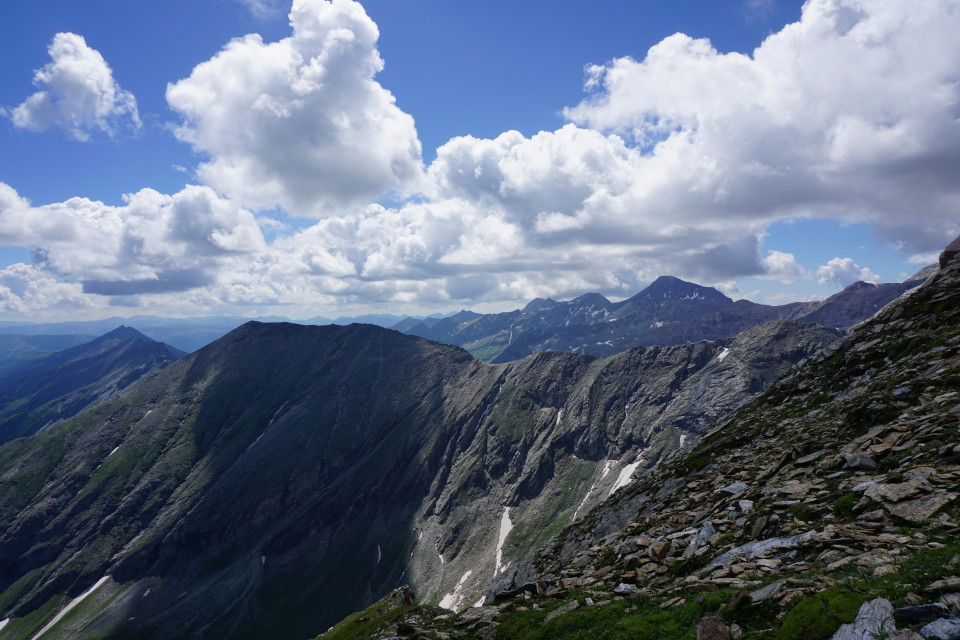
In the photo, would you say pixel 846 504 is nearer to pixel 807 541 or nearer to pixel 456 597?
pixel 807 541

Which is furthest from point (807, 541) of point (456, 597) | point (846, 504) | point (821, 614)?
point (456, 597)

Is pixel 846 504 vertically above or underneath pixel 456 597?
above

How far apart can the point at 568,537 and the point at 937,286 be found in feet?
169

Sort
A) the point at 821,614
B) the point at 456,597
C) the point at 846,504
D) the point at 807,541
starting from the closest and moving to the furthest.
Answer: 1. the point at 821,614
2. the point at 807,541
3. the point at 846,504
4. the point at 456,597

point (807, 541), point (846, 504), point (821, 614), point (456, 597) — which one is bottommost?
point (456, 597)

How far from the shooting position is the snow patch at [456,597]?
172 metres

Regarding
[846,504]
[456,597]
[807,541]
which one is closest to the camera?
[807,541]

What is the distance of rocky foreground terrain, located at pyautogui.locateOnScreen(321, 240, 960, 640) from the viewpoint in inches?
460

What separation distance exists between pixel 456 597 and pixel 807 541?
196 metres

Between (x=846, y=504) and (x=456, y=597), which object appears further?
(x=456, y=597)

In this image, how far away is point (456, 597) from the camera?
593 feet

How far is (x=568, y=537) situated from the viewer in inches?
2060

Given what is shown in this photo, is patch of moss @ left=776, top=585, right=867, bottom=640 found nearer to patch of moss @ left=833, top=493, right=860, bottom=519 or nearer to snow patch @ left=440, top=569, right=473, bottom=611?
patch of moss @ left=833, top=493, right=860, bottom=519

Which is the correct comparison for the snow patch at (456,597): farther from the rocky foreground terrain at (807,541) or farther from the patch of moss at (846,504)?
the patch of moss at (846,504)
